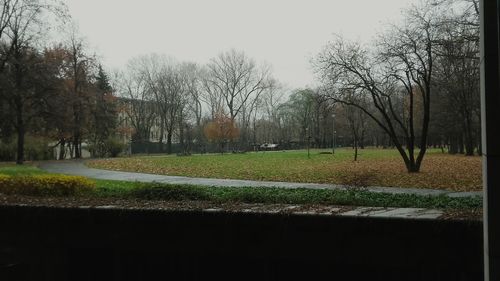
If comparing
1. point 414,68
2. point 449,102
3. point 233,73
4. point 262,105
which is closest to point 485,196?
point 414,68

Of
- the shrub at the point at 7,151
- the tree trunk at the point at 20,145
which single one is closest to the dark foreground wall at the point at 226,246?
the tree trunk at the point at 20,145

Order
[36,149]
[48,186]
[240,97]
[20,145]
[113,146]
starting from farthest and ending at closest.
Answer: [240,97], [113,146], [36,149], [20,145], [48,186]

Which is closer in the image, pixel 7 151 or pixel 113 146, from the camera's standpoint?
pixel 7 151

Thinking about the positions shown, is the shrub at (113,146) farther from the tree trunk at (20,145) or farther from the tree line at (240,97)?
the tree trunk at (20,145)

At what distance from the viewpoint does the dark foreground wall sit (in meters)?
4.12

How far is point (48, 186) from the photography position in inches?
322

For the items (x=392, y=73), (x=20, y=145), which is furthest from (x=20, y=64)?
(x=392, y=73)

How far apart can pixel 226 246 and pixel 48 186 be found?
16.0 feet

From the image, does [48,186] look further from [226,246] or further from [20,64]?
[20,64]

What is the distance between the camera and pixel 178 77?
196 feet

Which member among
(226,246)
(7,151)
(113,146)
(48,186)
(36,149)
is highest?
(113,146)

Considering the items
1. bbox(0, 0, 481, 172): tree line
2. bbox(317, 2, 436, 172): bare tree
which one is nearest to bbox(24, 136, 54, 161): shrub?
bbox(0, 0, 481, 172): tree line

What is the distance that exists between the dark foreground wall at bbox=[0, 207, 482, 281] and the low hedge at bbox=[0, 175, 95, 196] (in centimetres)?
235

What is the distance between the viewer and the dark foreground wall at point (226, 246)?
412cm
